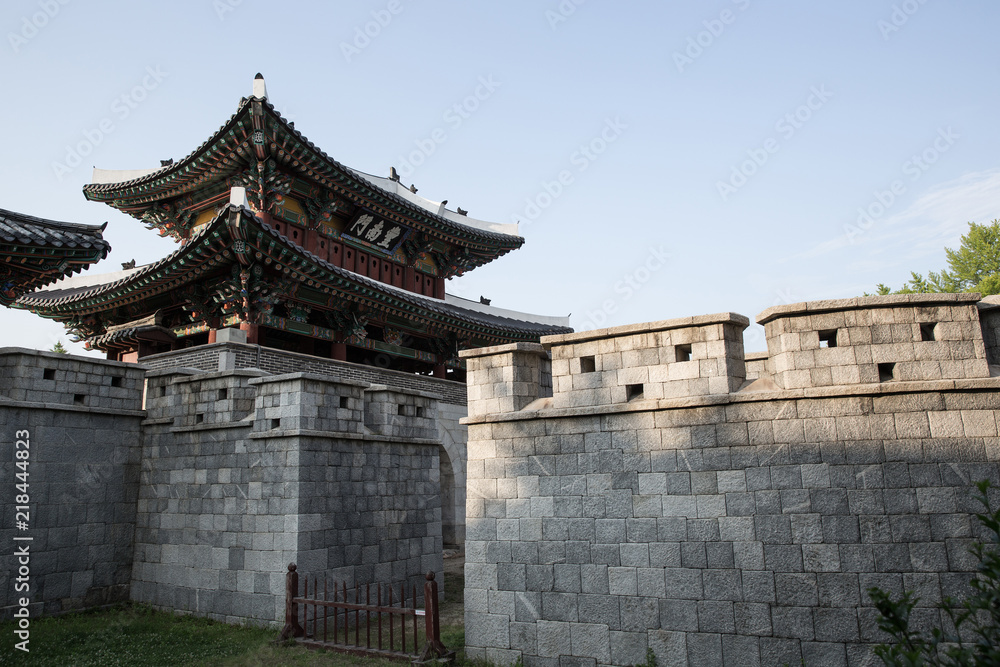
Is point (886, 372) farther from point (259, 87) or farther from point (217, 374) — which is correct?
point (259, 87)

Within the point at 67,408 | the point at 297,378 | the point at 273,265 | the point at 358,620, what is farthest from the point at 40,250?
the point at 358,620

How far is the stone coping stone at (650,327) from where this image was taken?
20.9 ft

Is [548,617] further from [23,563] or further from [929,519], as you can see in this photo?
[23,563]

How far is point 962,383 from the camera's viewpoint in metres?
5.57

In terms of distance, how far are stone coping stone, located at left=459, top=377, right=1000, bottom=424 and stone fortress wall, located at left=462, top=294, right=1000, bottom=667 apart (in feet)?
0.05

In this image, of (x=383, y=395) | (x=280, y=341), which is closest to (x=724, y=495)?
(x=383, y=395)

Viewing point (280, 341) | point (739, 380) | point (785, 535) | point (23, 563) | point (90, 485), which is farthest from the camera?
point (280, 341)

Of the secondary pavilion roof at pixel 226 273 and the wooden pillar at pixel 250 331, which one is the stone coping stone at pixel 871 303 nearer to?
the secondary pavilion roof at pixel 226 273

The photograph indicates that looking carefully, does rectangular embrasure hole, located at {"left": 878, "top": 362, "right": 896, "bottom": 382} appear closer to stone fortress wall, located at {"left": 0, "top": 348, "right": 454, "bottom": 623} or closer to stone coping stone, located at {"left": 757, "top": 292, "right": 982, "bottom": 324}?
stone coping stone, located at {"left": 757, "top": 292, "right": 982, "bottom": 324}

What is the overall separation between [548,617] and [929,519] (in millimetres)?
3557

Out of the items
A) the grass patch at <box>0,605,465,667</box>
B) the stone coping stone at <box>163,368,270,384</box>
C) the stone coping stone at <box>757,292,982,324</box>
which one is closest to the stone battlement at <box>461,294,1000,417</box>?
the stone coping stone at <box>757,292,982,324</box>

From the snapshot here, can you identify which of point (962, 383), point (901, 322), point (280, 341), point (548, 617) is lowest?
Answer: point (548, 617)

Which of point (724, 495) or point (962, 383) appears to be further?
point (724, 495)

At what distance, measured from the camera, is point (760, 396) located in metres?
6.09
